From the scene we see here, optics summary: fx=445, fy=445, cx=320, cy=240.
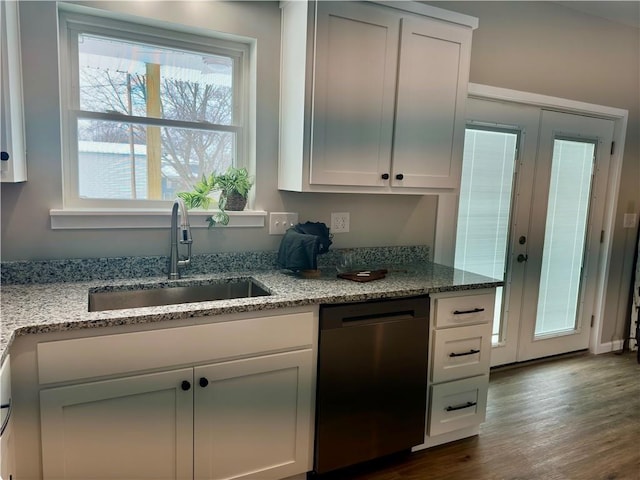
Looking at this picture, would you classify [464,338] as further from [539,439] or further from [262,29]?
[262,29]

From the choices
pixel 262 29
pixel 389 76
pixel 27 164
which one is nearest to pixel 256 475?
pixel 27 164

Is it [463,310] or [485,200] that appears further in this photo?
[485,200]

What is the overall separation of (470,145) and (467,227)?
0.54m

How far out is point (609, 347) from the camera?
12.3 feet

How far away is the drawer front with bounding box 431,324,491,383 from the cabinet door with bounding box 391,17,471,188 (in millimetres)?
776

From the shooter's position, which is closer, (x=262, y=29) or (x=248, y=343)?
(x=248, y=343)

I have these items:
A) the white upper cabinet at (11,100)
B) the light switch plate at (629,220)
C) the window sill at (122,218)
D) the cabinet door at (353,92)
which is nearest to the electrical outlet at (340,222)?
the cabinet door at (353,92)

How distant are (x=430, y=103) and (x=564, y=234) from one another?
72.3 inches

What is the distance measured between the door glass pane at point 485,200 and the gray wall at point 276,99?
0.31 metres

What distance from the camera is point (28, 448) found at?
4.81 feet

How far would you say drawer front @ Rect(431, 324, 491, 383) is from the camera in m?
2.18

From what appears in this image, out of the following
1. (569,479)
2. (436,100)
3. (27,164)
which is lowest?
(569,479)

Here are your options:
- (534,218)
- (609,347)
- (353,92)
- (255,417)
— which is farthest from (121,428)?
(609,347)

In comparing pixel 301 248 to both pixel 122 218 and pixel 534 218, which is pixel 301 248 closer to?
pixel 122 218
